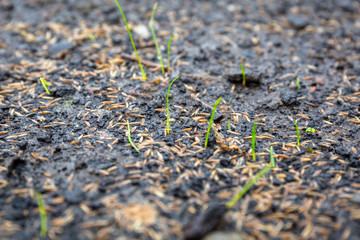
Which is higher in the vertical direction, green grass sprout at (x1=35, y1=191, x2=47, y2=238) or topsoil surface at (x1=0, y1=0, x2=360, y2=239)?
topsoil surface at (x1=0, y1=0, x2=360, y2=239)

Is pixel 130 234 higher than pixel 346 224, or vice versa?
pixel 346 224

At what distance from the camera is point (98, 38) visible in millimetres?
3672

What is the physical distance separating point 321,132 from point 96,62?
237 cm

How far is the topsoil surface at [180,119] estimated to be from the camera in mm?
2016

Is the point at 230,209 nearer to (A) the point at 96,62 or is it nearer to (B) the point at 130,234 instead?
(B) the point at 130,234

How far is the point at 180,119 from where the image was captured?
Result: 276 cm

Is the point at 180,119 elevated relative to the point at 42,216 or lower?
elevated

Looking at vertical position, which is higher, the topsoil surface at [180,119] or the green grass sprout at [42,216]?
the topsoil surface at [180,119]

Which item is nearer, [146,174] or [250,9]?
[146,174]

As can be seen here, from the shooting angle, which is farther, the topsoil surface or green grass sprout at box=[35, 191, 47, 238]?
the topsoil surface

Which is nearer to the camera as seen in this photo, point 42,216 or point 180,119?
point 42,216

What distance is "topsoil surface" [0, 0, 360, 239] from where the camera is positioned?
202cm

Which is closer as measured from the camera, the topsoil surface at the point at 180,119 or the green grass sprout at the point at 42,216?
the green grass sprout at the point at 42,216

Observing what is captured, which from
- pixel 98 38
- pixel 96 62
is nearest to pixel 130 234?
pixel 96 62
